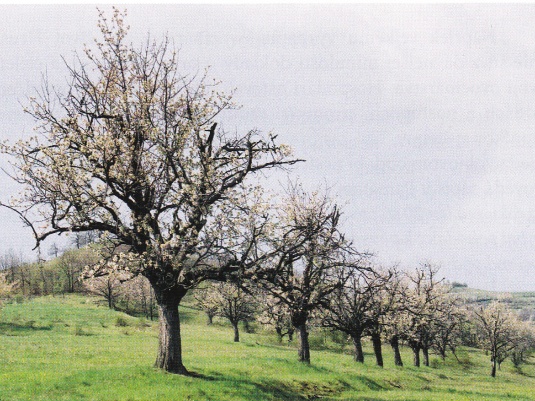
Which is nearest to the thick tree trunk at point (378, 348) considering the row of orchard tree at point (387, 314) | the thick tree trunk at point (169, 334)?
the row of orchard tree at point (387, 314)

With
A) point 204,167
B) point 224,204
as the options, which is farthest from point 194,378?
point 204,167

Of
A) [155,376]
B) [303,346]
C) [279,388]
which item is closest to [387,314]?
[303,346]

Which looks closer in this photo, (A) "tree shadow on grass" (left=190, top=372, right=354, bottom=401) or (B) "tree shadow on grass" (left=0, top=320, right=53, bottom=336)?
(A) "tree shadow on grass" (left=190, top=372, right=354, bottom=401)

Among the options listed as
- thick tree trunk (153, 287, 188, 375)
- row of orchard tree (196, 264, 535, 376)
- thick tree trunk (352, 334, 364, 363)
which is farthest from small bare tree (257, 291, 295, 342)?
thick tree trunk (352, 334, 364, 363)

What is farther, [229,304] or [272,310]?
[229,304]

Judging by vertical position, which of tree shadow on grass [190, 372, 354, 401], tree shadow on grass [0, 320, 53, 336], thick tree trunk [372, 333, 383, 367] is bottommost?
thick tree trunk [372, 333, 383, 367]

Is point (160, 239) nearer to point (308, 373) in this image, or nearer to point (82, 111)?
point (82, 111)

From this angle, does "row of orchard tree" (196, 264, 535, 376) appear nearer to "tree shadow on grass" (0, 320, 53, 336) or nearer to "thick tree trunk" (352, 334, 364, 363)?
"thick tree trunk" (352, 334, 364, 363)

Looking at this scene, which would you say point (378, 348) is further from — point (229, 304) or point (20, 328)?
point (20, 328)

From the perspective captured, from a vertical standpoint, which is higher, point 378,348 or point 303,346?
point 303,346

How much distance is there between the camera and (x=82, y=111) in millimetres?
21719

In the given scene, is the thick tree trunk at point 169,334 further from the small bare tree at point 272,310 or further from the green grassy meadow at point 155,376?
the small bare tree at point 272,310

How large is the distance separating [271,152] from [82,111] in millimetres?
10144

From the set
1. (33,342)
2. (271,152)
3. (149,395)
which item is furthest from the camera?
(33,342)
